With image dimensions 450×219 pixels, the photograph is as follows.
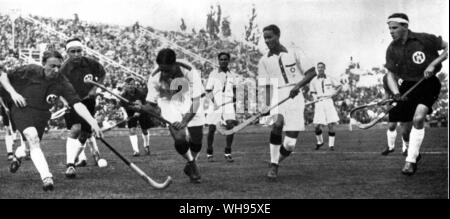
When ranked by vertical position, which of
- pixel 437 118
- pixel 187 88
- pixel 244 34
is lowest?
pixel 437 118

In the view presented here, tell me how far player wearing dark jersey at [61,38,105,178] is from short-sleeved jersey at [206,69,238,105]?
205cm

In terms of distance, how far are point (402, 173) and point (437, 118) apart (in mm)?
11764

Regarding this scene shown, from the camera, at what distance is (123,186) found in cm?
650

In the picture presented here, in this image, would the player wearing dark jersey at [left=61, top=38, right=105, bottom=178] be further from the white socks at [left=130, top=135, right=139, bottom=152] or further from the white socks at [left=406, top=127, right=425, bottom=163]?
the white socks at [left=406, top=127, right=425, bottom=163]

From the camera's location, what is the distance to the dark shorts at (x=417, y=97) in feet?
23.1

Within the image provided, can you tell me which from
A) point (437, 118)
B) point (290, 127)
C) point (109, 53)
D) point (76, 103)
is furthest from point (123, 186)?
point (437, 118)

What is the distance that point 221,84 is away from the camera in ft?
32.1

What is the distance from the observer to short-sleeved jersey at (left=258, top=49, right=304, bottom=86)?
712 cm

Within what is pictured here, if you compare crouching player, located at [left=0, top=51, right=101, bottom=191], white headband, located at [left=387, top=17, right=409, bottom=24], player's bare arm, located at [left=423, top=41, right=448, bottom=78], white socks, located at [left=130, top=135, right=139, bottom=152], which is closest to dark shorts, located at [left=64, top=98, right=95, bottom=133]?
crouching player, located at [left=0, top=51, right=101, bottom=191]

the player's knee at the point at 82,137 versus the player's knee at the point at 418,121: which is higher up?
the player's knee at the point at 418,121

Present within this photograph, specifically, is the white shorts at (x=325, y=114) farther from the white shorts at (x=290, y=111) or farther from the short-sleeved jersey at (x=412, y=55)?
the white shorts at (x=290, y=111)

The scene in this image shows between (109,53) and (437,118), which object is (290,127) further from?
(437,118)

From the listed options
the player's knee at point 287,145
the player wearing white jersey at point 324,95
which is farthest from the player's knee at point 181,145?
the player wearing white jersey at point 324,95

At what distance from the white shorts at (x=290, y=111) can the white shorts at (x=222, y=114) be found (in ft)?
9.41
